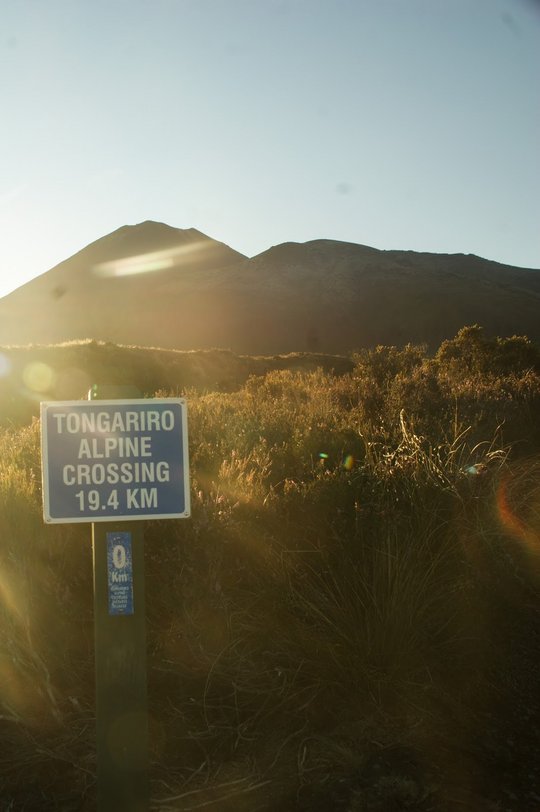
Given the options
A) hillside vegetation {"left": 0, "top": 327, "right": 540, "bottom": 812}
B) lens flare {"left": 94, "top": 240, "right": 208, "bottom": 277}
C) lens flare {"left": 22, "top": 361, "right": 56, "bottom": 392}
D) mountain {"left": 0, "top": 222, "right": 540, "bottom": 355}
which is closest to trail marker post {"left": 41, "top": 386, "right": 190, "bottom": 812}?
hillside vegetation {"left": 0, "top": 327, "right": 540, "bottom": 812}

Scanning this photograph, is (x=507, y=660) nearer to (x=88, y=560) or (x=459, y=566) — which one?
(x=459, y=566)

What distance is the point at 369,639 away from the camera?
363 cm

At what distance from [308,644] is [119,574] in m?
1.41

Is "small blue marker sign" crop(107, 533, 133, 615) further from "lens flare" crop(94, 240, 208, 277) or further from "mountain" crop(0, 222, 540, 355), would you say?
"lens flare" crop(94, 240, 208, 277)

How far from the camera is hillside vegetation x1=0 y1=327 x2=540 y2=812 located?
310cm

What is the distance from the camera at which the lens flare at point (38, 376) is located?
21.3 m

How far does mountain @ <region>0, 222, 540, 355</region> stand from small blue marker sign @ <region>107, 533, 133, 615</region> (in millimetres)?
77394

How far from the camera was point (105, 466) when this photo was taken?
2.54 meters

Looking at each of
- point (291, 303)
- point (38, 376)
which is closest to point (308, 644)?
point (38, 376)

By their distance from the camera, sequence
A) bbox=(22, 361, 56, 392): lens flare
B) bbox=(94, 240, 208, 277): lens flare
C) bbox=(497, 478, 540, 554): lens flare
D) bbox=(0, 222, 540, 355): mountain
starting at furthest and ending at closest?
bbox=(94, 240, 208, 277): lens flare → bbox=(0, 222, 540, 355): mountain → bbox=(22, 361, 56, 392): lens flare → bbox=(497, 478, 540, 554): lens flare

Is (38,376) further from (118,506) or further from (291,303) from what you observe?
(291,303)

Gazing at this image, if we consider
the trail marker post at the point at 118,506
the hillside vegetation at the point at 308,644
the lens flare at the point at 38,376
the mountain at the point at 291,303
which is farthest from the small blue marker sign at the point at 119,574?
the mountain at the point at 291,303

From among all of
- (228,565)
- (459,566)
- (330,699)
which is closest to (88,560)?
(228,565)

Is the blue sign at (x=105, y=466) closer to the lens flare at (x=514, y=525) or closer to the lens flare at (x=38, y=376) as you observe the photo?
the lens flare at (x=514, y=525)
